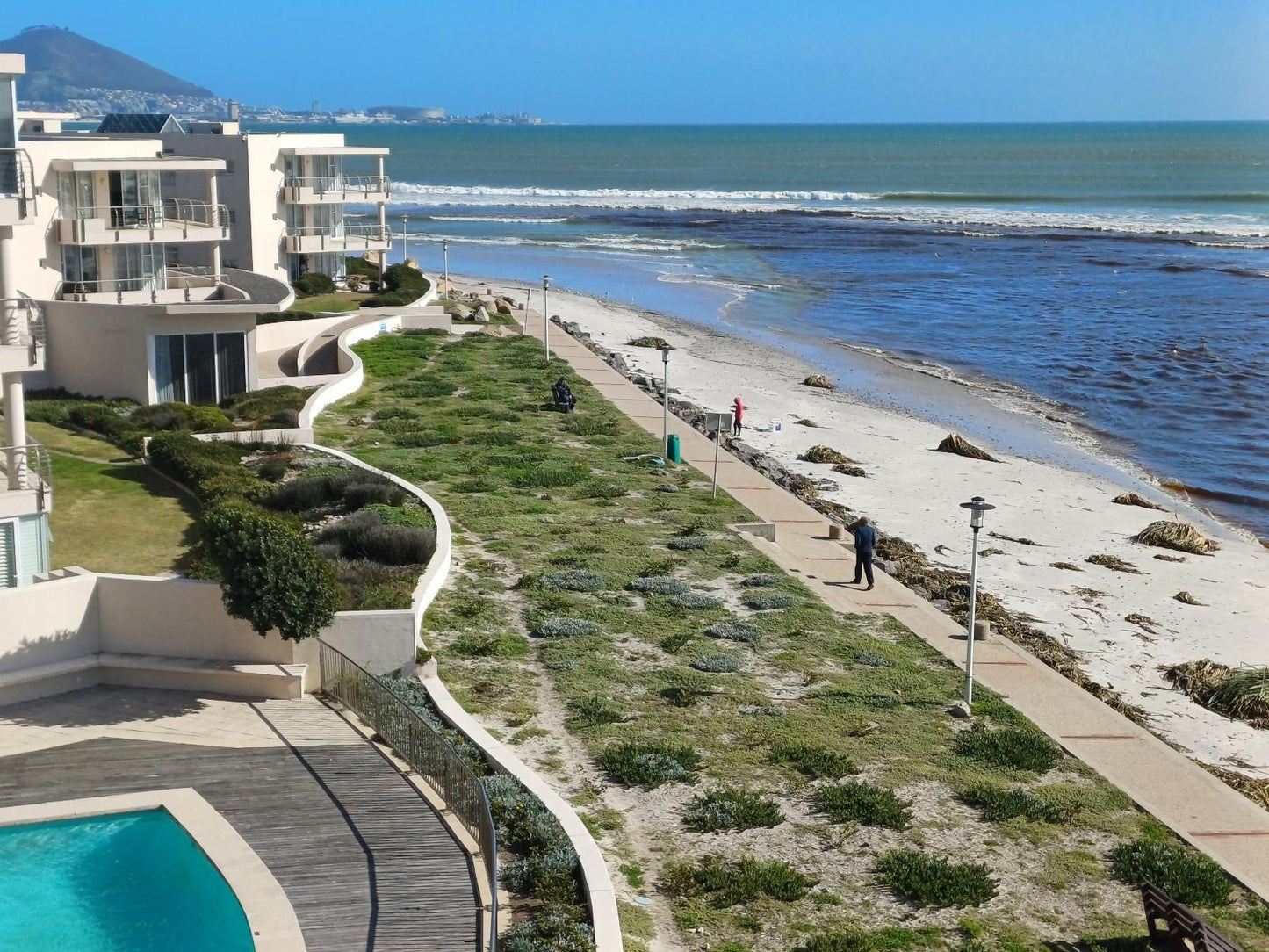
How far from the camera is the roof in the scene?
5575 centimetres

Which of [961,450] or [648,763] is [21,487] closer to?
[648,763]

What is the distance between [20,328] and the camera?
20797 millimetres

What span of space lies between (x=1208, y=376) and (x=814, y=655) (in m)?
35.1

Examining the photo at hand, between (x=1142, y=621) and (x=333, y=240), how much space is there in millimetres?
39347

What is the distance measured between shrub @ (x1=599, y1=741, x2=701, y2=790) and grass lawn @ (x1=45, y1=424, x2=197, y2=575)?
8935mm

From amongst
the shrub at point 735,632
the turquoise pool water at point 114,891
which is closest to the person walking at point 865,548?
the shrub at point 735,632

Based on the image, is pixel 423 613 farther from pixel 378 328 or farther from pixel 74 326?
pixel 378 328

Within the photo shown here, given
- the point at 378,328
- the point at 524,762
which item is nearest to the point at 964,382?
the point at 378,328

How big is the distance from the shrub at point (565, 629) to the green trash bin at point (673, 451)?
36.6ft

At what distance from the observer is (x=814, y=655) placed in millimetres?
20875

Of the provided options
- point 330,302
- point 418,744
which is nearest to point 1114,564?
point 418,744

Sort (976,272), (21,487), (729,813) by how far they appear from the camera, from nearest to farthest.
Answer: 1. (729,813)
2. (21,487)
3. (976,272)

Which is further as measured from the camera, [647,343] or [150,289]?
[647,343]

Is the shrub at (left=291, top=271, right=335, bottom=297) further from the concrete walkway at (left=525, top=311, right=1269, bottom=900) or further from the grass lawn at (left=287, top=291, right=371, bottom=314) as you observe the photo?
the concrete walkway at (left=525, top=311, right=1269, bottom=900)
